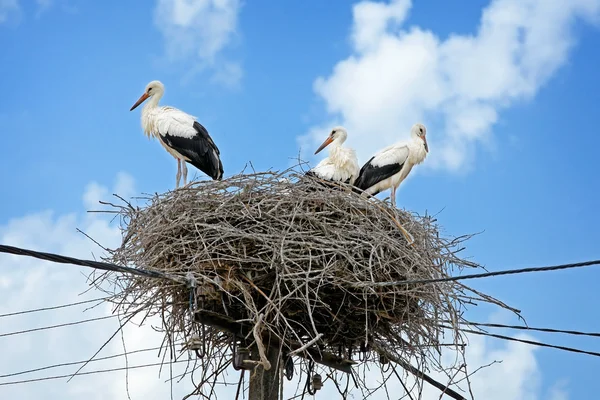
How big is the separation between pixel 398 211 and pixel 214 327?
1.51 meters

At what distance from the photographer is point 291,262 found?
5539mm

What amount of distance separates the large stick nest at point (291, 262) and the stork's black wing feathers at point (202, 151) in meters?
2.65

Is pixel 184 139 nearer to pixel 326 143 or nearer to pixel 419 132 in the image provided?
pixel 326 143

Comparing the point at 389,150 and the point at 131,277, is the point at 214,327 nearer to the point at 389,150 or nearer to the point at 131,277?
the point at 131,277

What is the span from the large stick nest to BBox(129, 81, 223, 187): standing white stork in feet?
8.72

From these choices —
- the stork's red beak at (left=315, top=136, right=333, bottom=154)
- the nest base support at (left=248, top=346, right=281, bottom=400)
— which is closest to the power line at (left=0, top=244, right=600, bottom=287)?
the nest base support at (left=248, top=346, right=281, bottom=400)

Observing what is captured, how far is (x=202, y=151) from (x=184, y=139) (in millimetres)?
234

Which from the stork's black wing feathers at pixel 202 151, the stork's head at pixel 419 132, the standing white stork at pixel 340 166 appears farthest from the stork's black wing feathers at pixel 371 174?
the stork's black wing feathers at pixel 202 151

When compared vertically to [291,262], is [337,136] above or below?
above

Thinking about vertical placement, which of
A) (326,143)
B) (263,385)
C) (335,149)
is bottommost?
(263,385)

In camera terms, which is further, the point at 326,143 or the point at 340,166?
the point at 326,143

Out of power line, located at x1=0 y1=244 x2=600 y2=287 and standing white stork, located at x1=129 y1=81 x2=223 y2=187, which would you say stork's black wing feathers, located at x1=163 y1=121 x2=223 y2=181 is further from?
power line, located at x1=0 y1=244 x2=600 y2=287

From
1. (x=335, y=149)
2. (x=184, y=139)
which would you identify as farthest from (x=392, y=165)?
(x=184, y=139)

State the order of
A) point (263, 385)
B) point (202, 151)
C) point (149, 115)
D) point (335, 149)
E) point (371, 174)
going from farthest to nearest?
point (149, 115) → point (371, 174) → point (335, 149) → point (202, 151) → point (263, 385)
